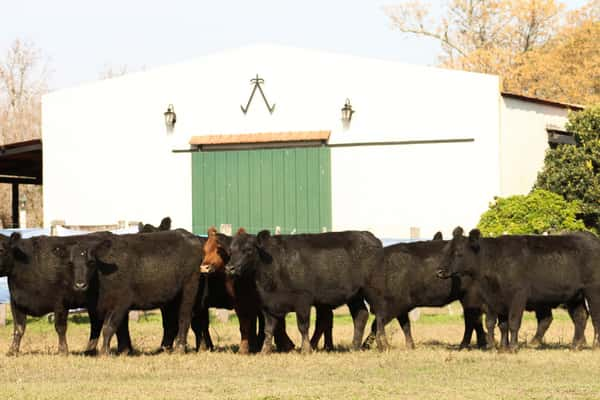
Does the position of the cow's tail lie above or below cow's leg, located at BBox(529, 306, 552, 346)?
above

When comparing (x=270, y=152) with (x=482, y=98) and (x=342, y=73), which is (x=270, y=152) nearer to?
(x=342, y=73)

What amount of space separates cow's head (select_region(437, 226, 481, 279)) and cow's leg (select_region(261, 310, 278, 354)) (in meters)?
2.39

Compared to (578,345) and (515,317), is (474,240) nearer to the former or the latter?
(515,317)

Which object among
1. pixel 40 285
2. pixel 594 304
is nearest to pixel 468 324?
pixel 594 304

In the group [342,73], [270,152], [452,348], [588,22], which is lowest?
[452,348]

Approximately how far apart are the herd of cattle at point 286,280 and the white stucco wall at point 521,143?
1183 cm

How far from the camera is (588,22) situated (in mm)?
49906

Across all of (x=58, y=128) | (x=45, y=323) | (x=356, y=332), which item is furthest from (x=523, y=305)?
(x=58, y=128)

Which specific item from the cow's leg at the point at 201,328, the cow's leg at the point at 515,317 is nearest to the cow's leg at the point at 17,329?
the cow's leg at the point at 201,328

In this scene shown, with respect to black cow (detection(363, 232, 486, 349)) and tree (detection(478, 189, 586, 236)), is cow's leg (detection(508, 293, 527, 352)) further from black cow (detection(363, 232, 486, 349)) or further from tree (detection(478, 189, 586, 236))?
tree (detection(478, 189, 586, 236))

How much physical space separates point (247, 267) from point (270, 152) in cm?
1503

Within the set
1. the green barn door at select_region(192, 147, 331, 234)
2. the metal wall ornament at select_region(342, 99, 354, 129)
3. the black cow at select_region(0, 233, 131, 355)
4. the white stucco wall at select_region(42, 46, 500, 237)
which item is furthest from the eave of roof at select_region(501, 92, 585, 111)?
the black cow at select_region(0, 233, 131, 355)

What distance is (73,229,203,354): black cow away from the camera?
15969mm

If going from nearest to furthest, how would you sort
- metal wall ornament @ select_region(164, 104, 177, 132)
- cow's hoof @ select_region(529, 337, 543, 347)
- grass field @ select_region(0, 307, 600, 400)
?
grass field @ select_region(0, 307, 600, 400) → cow's hoof @ select_region(529, 337, 543, 347) → metal wall ornament @ select_region(164, 104, 177, 132)
